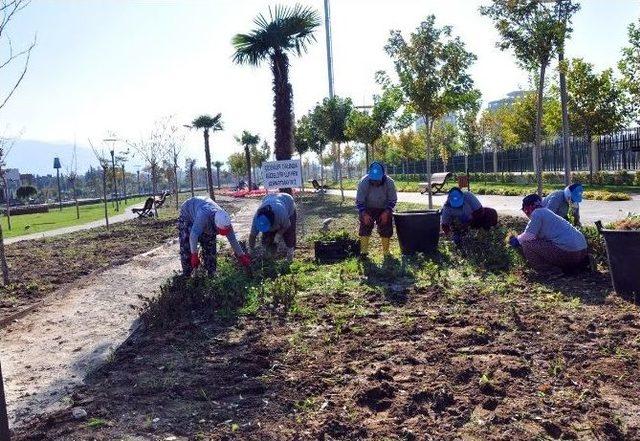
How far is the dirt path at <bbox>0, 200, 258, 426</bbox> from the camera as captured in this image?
14.8ft

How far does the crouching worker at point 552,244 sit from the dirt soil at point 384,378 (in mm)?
928

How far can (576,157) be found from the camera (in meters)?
28.3

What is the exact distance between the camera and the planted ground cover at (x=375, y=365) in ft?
11.0

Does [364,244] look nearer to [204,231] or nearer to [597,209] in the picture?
[204,231]

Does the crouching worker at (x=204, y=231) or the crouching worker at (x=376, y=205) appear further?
the crouching worker at (x=376, y=205)

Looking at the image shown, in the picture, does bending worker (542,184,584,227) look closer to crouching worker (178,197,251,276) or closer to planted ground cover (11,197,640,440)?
planted ground cover (11,197,640,440)

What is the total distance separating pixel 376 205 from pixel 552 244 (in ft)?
10.1

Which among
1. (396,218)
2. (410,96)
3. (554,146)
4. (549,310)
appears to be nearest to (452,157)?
(554,146)

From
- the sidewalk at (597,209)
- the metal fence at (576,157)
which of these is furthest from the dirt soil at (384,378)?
the metal fence at (576,157)

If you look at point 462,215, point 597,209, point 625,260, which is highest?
point 462,215

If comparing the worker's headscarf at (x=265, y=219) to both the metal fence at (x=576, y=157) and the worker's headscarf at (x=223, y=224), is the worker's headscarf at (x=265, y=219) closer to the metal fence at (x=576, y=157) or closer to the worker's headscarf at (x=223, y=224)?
the worker's headscarf at (x=223, y=224)

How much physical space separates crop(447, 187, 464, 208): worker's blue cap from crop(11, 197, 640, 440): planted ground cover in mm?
2059

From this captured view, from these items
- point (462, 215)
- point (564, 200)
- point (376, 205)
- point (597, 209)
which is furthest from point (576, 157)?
point (564, 200)

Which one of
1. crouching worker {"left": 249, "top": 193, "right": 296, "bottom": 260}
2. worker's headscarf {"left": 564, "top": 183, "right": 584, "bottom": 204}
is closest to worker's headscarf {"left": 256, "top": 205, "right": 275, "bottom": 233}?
crouching worker {"left": 249, "top": 193, "right": 296, "bottom": 260}
